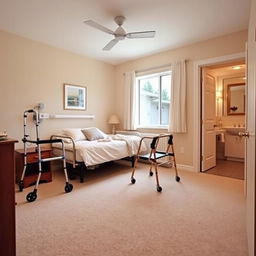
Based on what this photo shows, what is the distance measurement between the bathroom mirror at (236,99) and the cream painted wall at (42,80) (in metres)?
3.62

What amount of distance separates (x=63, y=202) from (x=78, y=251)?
1.05m

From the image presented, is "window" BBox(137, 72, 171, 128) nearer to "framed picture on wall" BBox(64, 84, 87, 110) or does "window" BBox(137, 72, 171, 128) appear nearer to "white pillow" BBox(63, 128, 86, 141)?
"framed picture on wall" BBox(64, 84, 87, 110)

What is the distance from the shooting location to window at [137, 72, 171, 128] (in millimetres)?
4699

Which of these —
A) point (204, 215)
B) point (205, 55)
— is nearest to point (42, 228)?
point (204, 215)

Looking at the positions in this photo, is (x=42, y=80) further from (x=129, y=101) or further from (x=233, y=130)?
(x=233, y=130)

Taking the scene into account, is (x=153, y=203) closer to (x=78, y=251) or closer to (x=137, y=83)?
(x=78, y=251)

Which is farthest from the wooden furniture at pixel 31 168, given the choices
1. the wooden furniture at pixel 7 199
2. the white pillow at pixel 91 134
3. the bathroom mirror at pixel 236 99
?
the bathroom mirror at pixel 236 99

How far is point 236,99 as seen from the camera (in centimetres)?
546

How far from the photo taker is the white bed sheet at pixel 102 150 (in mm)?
3181

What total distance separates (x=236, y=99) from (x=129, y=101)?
3092mm

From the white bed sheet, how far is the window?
0.97 meters

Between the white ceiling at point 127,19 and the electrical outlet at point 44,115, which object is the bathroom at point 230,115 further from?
the electrical outlet at point 44,115

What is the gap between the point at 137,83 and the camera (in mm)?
5051

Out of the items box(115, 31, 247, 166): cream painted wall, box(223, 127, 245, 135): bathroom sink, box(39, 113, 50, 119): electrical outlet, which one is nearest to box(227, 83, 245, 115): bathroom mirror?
box(223, 127, 245, 135): bathroom sink
